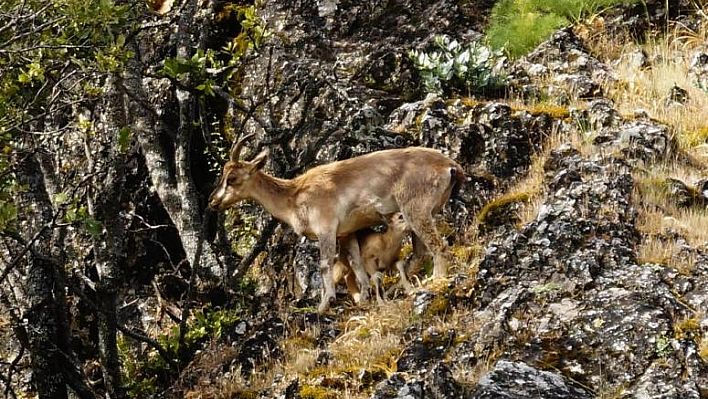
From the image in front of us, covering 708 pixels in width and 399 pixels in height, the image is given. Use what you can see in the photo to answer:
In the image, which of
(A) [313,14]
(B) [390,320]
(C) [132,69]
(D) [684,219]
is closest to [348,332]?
(B) [390,320]

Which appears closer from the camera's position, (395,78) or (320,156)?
(320,156)

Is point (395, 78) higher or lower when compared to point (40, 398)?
higher

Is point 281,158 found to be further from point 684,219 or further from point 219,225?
point 684,219

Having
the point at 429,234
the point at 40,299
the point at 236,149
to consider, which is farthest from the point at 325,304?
the point at 40,299

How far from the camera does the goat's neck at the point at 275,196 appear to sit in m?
12.6

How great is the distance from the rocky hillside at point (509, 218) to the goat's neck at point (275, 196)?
65cm

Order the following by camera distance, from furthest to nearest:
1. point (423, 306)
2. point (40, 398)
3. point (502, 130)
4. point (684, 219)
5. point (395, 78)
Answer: point (395, 78)
point (502, 130)
point (40, 398)
point (684, 219)
point (423, 306)

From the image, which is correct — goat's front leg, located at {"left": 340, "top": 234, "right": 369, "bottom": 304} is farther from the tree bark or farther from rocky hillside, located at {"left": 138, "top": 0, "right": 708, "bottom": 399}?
the tree bark

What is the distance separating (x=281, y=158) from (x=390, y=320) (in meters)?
4.35

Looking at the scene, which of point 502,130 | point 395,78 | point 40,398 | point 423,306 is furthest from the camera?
point 395,78

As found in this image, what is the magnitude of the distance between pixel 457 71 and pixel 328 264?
14.0ft

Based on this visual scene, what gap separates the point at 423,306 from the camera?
35.8ft

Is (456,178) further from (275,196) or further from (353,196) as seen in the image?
(275,196)

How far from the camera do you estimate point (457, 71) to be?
15.4 meters
